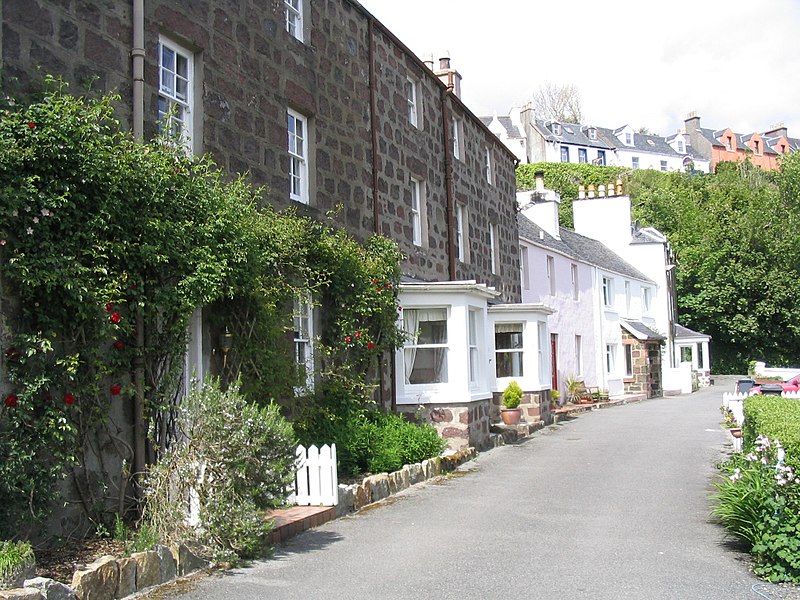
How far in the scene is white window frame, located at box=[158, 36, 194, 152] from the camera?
10.2m

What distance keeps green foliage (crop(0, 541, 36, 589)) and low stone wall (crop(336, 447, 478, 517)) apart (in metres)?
4.50

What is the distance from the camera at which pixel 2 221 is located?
7.18m

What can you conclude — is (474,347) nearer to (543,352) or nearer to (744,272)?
(543,352)

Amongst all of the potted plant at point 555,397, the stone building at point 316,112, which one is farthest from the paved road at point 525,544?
→ the potted plant at point 555,397

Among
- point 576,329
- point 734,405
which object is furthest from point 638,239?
point 734,405

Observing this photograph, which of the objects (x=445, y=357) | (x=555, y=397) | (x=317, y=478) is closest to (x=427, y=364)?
(x=445, y=357)

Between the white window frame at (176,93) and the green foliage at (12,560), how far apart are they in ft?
16.7

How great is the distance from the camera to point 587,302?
1352 inches

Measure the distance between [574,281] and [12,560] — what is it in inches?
1138

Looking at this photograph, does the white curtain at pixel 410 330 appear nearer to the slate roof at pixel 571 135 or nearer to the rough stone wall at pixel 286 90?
the rough stone wall at pixel 286 90

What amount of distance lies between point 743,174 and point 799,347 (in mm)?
21571

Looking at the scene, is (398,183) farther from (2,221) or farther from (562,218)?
(562,218)

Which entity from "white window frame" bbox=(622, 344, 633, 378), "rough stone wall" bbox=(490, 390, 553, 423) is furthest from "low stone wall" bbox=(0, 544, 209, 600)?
"white window frame" bbox=(622, 344, 633, 378)

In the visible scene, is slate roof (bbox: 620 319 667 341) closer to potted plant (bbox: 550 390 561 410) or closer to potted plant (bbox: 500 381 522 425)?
potted plant (bbox: 550 390 561 410)
